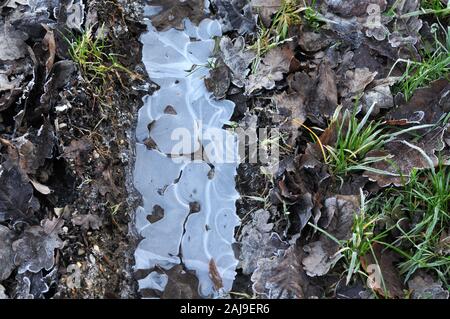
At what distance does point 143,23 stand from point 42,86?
83 cm

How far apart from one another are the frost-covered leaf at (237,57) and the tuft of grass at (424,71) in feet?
2.51

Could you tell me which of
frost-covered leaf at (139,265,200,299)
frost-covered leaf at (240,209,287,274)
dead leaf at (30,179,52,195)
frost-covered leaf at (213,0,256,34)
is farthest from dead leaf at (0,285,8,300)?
frost-covered leaf at (213,0,256,34)

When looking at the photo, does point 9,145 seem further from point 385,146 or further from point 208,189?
point 385,146

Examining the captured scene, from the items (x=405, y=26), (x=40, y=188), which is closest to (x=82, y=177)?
(x=40, y=188)

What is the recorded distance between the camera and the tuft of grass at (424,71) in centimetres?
253

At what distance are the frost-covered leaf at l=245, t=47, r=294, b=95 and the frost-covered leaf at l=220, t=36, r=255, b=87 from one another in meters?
0.05

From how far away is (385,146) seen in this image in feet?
7.91

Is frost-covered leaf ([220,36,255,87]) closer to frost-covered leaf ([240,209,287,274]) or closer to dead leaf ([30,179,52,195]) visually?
frost-covered leaf ([240,209,287,274])

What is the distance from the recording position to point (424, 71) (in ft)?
8.34

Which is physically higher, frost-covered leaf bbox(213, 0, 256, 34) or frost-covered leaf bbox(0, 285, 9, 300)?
frost-covered leaf bbox(213, 0, 256, 34)

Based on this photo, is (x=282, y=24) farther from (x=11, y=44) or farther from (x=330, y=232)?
(x=11, y=44)

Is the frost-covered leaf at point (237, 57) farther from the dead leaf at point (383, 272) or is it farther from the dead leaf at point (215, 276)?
the dead leaf at point (383, 272)

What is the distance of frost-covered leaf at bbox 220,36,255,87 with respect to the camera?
2.73 m
